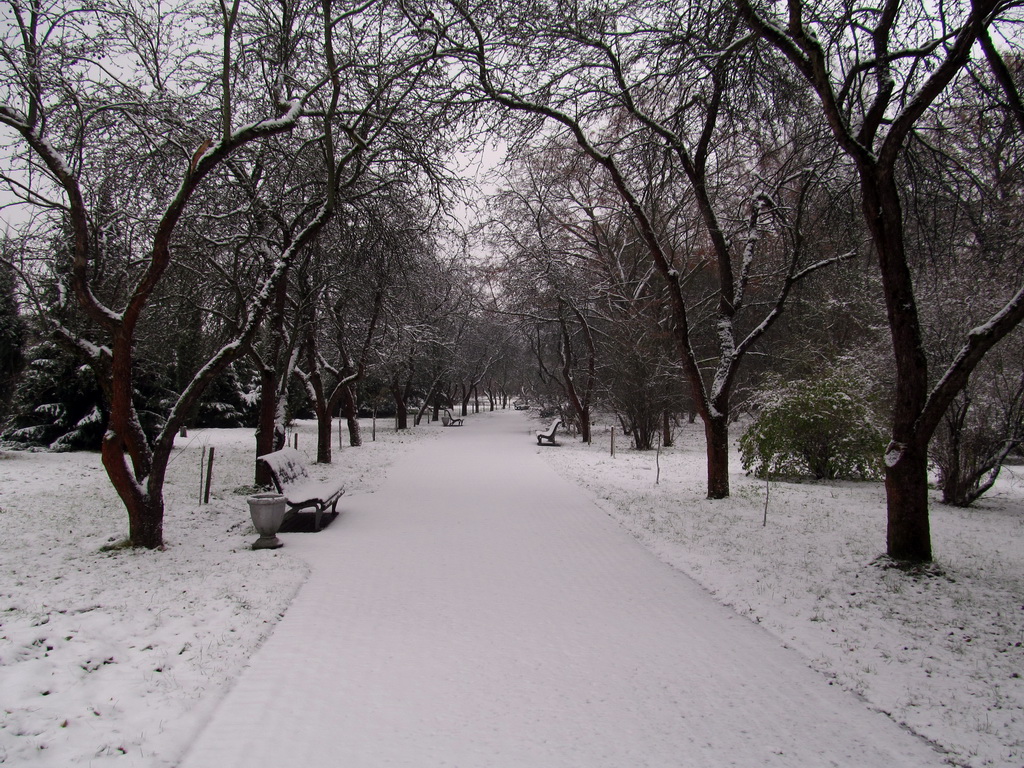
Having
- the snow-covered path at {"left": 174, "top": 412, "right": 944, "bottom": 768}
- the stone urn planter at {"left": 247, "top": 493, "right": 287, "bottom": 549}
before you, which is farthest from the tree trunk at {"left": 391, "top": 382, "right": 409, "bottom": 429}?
the snow-covered path at {"left": 174, "top": 412, "right": 944, "bottom": 768}

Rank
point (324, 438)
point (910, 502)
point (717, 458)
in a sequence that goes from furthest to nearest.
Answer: point (324, 438), point (717, 458), point (910, 502)

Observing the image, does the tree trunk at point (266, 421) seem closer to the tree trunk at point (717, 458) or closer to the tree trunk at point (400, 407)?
the tree trunk at point (717, 458)

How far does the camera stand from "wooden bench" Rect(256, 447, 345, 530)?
750cm

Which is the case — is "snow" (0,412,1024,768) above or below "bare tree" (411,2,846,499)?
below

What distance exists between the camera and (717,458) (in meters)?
9.56

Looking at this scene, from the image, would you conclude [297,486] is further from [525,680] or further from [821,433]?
[821,433]

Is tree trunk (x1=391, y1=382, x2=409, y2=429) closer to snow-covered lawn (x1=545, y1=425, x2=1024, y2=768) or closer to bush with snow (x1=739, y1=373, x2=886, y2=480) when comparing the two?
bush with snow (x1=739, y1=373, x2=886, y2=480)

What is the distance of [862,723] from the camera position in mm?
3098

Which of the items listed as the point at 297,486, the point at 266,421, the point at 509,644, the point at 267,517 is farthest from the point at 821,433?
the point at 266,421

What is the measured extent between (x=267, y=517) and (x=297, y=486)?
185 centimetres

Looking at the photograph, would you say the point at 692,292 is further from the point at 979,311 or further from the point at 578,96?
the point at 578,96

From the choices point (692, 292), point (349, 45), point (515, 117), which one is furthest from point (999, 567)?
point (692, 292)

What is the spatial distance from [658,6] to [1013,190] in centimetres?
468

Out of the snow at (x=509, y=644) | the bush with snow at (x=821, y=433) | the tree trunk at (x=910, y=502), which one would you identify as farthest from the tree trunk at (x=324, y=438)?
the tree trunk at (x=910, y=502)
